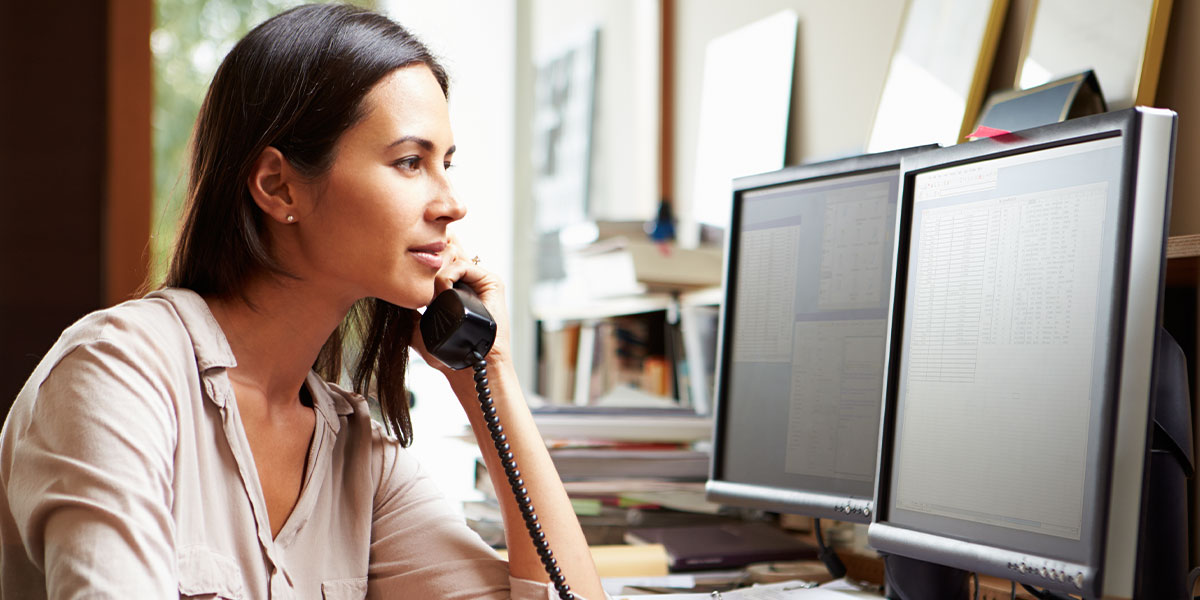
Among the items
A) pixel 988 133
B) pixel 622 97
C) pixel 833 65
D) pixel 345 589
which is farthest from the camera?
pixel 622 97

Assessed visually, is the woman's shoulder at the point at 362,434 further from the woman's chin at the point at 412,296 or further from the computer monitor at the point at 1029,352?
the computer monitor at the point at 1029,352

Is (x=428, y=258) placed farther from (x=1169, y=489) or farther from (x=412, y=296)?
(x=1169, y=489)

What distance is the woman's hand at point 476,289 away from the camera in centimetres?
125

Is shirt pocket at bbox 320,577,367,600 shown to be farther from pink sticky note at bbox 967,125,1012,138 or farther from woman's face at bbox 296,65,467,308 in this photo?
pink sticky note at bbox 967,125,1012,138

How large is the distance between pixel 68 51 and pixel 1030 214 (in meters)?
2.78

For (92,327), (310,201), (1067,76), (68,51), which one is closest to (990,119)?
(1067,76)

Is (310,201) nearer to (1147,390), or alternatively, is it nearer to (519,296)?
(1147,390)

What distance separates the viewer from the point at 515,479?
1.15 m

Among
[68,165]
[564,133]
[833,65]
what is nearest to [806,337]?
[833,65]

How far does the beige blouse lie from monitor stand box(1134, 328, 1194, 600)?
1.93ft

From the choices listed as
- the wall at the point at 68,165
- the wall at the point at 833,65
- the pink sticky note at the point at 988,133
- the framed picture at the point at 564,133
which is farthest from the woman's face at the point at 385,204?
the wall at the point at 68,165

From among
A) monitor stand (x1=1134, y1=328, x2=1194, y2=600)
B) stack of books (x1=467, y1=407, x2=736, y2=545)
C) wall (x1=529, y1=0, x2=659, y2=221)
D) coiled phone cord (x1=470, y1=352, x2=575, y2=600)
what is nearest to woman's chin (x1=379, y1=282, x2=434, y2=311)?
coiled phone cord (x1=470, y1=352, x2=575, y2=600)

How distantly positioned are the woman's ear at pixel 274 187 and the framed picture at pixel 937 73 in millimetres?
927

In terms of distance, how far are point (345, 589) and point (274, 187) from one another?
1.44ft
